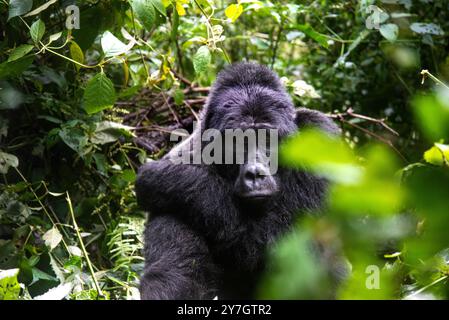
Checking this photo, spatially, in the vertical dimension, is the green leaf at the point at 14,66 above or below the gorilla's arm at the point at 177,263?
above

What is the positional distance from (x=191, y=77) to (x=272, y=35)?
0.79 m

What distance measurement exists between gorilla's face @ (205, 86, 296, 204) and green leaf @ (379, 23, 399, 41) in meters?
1.06

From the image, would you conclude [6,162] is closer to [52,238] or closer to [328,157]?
[52,238]

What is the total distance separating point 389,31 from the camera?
3.39 meters

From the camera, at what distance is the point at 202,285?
243 centimetres

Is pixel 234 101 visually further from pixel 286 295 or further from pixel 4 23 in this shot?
pixel 286 295

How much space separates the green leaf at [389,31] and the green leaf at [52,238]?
2.01 m

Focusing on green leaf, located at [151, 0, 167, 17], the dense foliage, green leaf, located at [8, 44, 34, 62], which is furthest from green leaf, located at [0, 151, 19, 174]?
green leaf, located at [151, 0, 167, 17]

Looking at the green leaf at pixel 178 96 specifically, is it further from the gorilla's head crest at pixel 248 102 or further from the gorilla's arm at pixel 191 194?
the gorilla's arm at pixel 191 194

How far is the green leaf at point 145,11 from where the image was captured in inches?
100

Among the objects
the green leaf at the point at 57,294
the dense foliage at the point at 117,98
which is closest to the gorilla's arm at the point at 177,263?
the dense foliage at the point at 117,98

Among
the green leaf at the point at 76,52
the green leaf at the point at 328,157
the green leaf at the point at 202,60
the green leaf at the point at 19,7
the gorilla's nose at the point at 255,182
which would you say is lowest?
the gorilla's nose at the point at 255,182

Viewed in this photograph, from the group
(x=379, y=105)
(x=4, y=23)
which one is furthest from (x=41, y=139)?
(x=379, y=105)

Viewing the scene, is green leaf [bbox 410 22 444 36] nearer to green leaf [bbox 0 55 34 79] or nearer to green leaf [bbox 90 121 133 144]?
green leaf [bbox 90 121 133 144]
